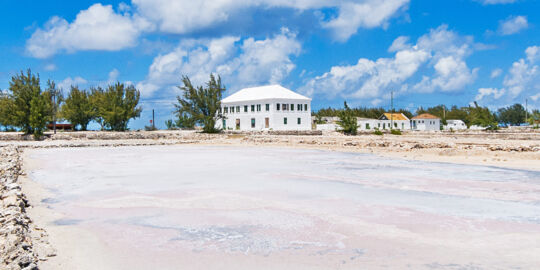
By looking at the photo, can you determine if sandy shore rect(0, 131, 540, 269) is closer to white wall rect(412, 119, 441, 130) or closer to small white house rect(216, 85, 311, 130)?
small white house rect(216, 85, 311, 130)

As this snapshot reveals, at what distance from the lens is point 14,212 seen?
26.1 ft

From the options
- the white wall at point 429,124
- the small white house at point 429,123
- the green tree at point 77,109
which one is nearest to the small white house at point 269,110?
the green tree at point 77,109

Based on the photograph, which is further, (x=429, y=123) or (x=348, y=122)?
(x=429, y=123)

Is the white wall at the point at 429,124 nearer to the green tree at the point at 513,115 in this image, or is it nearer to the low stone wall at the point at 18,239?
the green tree at the point at 513,115

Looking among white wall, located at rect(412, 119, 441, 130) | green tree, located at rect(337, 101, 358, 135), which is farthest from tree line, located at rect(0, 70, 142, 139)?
white wall, located at rect(412, 119, 441, 130)

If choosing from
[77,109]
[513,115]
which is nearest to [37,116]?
[77,109]

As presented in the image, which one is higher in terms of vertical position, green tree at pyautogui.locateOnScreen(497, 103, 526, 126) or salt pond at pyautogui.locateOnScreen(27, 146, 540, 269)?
green tree at pyautogui.locateOnScreen(497, 103, 526, 126)

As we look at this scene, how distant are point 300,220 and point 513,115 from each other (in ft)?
347

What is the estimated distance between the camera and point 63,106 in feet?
187

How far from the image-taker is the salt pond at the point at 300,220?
6.15m

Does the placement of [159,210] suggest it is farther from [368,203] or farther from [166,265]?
[368,203]

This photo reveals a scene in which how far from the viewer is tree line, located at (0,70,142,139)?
44.9 meters

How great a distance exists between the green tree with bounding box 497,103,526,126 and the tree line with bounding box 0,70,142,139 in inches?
3317

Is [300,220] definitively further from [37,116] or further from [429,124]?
[429,124]
